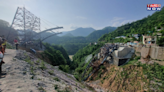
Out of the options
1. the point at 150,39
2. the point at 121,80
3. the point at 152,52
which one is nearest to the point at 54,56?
the point at 121,80

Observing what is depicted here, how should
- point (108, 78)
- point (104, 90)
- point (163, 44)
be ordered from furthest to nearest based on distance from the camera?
1. point (163, 44)
2. point (108, 78)
3. point (104, 90)

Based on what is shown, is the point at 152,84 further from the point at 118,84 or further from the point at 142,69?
the point at 118,84

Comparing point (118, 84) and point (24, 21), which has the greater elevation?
point (24, 21)

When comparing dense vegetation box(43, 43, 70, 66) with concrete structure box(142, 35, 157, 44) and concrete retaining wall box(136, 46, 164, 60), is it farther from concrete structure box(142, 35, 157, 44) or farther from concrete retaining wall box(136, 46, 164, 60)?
concrete structure box(142, 35, 157, 44)

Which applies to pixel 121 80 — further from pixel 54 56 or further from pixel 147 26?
pixel 147 26

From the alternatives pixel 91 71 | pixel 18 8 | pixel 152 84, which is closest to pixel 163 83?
pixel 152 84

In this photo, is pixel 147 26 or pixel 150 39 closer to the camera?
pixel 150 39

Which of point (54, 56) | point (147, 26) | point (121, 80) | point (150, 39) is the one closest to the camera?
point (121, 80)

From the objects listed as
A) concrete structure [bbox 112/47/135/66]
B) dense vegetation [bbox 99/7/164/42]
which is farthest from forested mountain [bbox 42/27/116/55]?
concrete structure [bbox 112/47/135/66]
